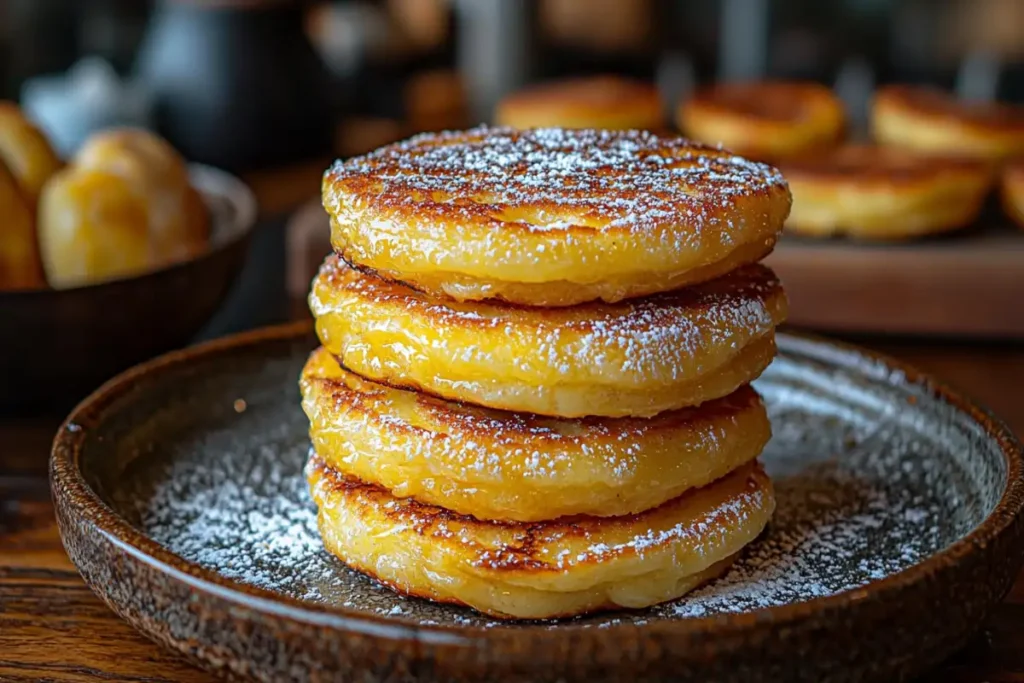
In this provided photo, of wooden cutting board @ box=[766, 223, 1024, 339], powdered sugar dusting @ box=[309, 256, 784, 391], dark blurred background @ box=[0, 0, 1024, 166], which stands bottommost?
dark blurred background @ box=[0, 0, 1024, 166]

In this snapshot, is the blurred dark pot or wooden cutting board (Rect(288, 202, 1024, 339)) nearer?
wooden cutting board (Rect(288, 202, 1024, 339))

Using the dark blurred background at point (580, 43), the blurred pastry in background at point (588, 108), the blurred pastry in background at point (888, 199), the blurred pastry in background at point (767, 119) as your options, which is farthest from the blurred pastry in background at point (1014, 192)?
the dark blurred background at point (580, 43)

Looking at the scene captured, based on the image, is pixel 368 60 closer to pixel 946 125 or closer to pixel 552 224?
pixel 946 125

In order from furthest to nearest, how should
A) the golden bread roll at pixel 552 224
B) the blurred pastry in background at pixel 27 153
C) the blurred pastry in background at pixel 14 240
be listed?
the blurred pastry in background at pixel 27 153 < the blurred pastry in background at pixel 14 240 < the golden bread roll at pixel 552 224

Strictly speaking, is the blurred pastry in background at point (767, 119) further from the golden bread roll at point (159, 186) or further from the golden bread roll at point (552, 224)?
the golden bread roll at point (552, 224)

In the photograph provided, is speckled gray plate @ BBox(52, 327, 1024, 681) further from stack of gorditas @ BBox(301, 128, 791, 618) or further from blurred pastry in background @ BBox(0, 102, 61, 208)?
blurred pastry in background @ BBox(0, 102, 61, 208)

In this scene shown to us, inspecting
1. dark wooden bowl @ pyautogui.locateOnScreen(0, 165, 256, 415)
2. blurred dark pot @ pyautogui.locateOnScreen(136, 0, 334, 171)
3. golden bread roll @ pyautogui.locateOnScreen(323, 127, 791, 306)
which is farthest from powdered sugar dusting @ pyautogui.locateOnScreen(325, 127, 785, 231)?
blurred dark pot @ pyautogui.locateOnScreen(136, 0, 334, 171)

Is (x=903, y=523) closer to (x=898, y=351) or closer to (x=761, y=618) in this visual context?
(x=761, y=618)
